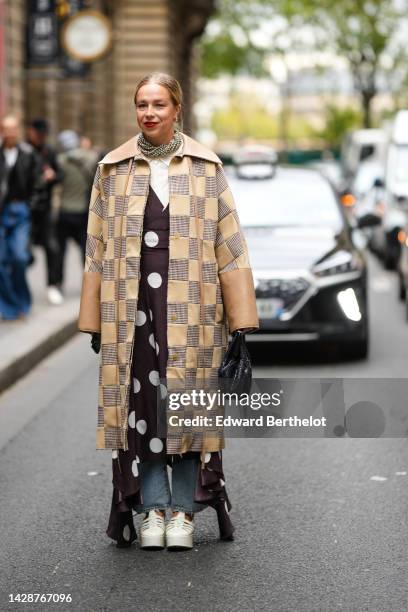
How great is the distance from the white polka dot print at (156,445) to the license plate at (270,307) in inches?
211

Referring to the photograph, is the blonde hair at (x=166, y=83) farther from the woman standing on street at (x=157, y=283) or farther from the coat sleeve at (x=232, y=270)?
the coat sleeve at (x=232, y=270)

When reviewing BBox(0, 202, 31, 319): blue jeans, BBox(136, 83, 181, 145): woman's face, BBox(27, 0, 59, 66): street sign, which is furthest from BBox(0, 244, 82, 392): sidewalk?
BBox(27, 0, 59, 66): street sign

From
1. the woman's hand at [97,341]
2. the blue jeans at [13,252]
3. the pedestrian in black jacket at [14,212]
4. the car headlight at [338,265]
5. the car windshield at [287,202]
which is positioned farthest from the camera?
the blue jeans at [13,252]

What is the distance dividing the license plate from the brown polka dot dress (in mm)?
5230

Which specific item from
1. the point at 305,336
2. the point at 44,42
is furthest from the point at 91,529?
the point at 44,42

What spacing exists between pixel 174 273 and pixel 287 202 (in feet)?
21.9

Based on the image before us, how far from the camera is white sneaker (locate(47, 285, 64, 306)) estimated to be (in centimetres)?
1419

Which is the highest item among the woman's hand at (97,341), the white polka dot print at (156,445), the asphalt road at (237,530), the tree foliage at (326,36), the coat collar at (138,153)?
the tree foliage at (326,36)

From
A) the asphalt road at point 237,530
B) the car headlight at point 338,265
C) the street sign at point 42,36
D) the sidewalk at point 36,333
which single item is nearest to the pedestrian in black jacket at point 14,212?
the sidewalk at point 36,333

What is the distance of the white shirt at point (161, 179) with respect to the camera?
511cm

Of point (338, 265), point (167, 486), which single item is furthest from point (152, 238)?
point (338, 265)

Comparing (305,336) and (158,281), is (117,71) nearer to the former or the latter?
(305,336)

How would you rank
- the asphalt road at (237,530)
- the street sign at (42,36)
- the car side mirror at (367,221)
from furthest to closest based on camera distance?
the street sign at (42,36), the car side mirror at (367,221), the asphalt road at (237,530)

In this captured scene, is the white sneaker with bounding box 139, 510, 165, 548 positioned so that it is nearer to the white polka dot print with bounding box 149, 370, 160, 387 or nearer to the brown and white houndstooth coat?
the brown and white houndstooth coat
